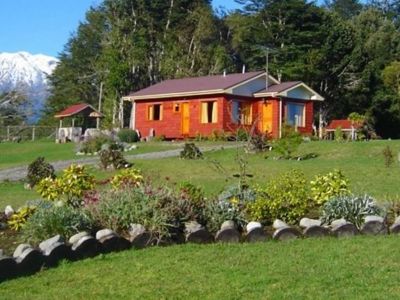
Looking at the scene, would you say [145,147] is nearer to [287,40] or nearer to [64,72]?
[287,40]

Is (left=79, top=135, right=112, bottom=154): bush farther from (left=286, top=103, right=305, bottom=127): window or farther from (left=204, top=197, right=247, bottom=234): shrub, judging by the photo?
(left=204, top=197, right=247, bottom=234): shrub

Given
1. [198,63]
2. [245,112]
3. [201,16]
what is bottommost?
[245,112]

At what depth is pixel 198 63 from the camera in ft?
178

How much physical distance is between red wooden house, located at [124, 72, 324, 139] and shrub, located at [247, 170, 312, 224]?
2486cm

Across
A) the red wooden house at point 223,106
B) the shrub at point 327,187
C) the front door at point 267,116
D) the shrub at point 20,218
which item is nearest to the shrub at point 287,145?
the red wooden house at point 223,106

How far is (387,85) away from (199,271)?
45527 mm

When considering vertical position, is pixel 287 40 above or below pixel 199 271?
above

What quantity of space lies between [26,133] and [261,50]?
17.3m

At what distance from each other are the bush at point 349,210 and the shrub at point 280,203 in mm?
462

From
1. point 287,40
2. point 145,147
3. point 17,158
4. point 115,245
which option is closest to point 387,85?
point 287,40

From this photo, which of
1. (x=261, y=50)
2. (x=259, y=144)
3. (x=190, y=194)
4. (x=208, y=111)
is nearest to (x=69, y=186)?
(x=190, y=194)

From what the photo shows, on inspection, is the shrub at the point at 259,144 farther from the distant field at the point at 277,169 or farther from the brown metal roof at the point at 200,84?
the brown metal roof at the point at 200,84

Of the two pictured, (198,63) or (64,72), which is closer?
(198,63)

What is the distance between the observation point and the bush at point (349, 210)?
934 cm
